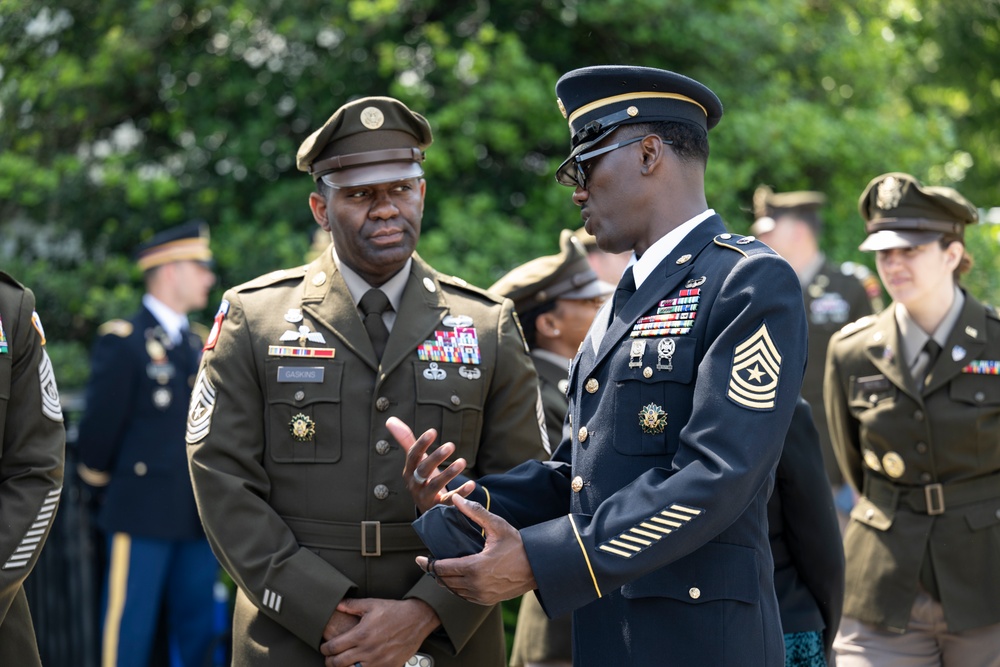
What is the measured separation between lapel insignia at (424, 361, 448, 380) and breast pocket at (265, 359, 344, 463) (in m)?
0.27

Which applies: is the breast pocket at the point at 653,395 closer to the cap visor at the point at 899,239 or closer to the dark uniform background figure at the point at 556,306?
the dark uniform background figure at the point at 556,306

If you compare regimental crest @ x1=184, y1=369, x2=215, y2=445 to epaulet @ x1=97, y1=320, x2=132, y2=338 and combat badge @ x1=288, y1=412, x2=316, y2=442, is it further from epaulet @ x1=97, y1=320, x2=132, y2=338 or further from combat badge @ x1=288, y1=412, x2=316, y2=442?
epaulet @ x1=97, y1=320, x2=132, y2=338

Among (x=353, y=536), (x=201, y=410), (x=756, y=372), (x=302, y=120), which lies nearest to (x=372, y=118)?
(x=201, y=410)

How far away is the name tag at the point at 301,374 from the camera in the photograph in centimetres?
354

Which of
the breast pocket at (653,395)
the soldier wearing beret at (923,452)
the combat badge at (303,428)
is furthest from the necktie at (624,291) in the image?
the soldier wearing beret at (923,452)

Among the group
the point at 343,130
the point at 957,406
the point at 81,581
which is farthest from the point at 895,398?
the point at 81,581

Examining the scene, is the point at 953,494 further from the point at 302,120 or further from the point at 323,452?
the point at 302,120

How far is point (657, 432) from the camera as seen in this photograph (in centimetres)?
280

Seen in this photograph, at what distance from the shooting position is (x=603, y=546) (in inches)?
102

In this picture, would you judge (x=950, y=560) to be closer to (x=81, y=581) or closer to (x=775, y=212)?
(x=775, y=212)

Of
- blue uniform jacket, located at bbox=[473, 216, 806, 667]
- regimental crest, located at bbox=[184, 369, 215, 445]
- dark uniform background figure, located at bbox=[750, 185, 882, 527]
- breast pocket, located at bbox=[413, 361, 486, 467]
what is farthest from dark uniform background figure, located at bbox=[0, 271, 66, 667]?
dark uniform background figure, located at bbox=[750, 185, 882, 527]

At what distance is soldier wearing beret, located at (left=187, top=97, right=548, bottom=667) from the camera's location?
339 centimetres

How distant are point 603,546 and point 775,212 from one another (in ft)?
19.8

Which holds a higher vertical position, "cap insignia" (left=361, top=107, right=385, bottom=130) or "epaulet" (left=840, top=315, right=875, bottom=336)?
"cap insignia" (left=361, top=107, right=385, bottom=130)
